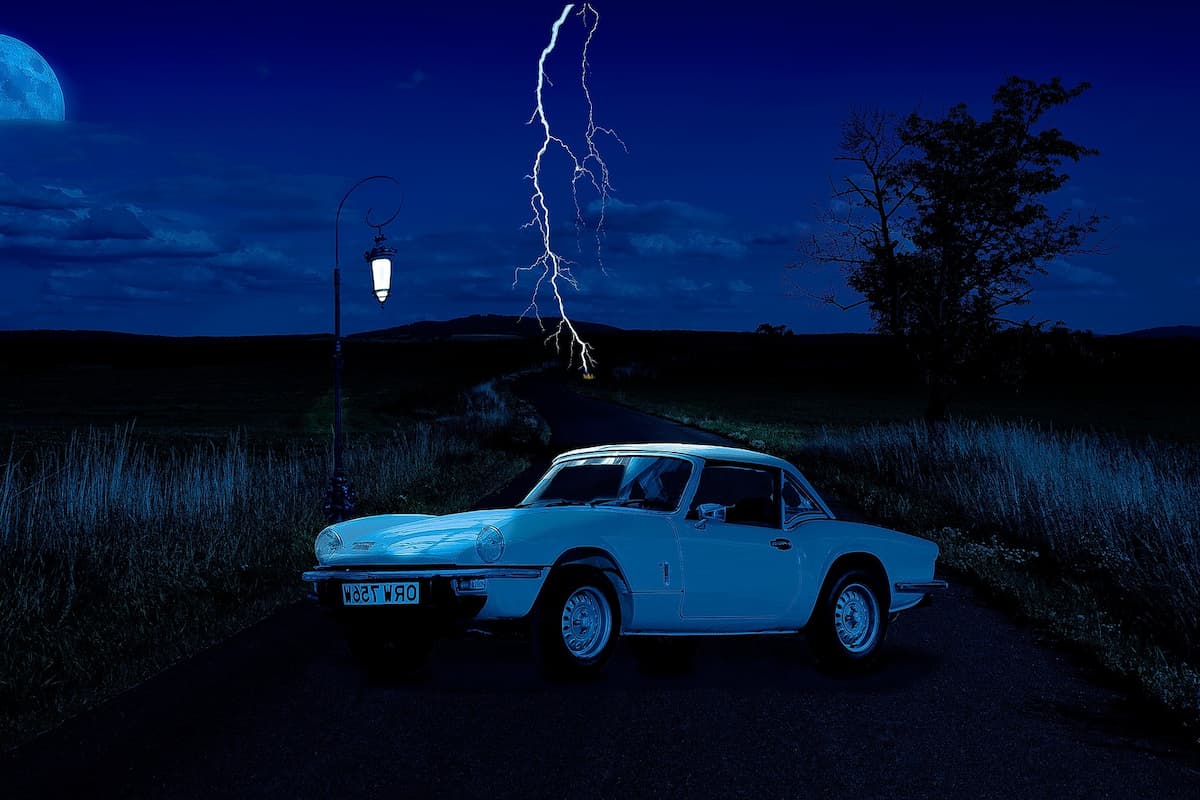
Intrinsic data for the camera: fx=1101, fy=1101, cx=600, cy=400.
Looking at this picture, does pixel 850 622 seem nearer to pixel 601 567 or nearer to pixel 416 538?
pixel 601 567

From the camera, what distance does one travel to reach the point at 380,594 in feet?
19.9

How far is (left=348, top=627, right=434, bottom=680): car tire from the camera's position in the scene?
22.2 ft

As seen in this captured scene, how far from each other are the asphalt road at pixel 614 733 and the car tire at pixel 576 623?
0.22 metres

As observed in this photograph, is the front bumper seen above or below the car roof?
below

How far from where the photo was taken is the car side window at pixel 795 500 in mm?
7250

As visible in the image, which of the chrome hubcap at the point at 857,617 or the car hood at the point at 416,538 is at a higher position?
the car hood at the point at 416,538

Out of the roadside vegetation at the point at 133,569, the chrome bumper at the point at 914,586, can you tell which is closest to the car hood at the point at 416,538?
the roadside vegetation at the point at 133,569

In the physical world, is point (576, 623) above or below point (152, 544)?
above

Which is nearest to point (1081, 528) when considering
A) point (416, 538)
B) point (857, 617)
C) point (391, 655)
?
point (857, 617)

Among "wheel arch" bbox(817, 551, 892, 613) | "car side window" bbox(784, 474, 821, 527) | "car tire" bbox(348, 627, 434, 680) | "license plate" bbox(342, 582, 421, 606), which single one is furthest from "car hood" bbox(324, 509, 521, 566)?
"wheel arch" bbox(817, 551, 892, 613)

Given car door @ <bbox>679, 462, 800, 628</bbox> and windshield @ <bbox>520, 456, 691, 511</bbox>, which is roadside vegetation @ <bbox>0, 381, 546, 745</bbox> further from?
car door @ <bbox>679, 462, 800, 628</bbox>

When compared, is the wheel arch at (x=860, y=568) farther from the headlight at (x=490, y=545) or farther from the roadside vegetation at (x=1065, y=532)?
the headlight at (x=490, y=545)

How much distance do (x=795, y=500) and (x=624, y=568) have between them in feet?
5.39

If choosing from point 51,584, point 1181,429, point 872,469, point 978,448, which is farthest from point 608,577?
point 1181,429
